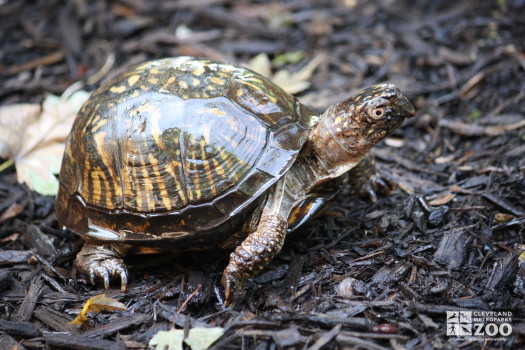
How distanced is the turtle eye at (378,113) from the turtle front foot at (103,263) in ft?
7.39

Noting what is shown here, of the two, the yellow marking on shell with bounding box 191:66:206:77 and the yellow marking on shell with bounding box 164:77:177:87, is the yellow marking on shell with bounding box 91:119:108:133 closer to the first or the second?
the yellow marking on shell with bounding box 164:77:177:87

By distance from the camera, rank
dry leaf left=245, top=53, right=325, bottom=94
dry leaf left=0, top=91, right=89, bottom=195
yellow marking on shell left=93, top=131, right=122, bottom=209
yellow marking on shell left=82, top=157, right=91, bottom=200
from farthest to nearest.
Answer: dry leaf left=245, top=53, right=325, bottom=94 < dry leaf left=0, top=91, right=89, bottom=195 < yellow marking on shell left=82, top=157, right=91, bottom=200 < yellow marking on shell left=93, top=131, right=122, bottom=209

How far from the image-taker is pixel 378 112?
3498mm

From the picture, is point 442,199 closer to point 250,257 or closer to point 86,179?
point 250,257

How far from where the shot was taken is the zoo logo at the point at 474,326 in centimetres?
286

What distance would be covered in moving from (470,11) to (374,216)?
4.11 meters

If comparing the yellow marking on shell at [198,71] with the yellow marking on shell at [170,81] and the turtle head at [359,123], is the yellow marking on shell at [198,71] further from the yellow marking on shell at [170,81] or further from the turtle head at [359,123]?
the turtle head at [359,123]

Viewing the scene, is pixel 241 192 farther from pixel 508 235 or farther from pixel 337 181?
pixel 508 235

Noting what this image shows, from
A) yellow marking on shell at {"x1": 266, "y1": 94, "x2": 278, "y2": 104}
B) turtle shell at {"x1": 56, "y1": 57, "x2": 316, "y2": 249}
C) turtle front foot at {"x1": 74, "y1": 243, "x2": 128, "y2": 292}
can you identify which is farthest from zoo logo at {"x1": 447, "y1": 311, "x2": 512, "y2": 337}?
turtle front foot at {"x1": 74, "y1": 243, "x2": 128, "y2": 292}

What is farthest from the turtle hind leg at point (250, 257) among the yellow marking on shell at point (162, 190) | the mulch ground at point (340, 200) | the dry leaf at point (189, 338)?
the yellow marking on shell at point (162, 190)

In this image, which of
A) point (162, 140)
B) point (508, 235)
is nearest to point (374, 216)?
point (508, 235)

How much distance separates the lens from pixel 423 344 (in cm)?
284

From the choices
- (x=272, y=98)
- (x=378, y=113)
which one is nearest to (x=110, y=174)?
(x=272, y=98)

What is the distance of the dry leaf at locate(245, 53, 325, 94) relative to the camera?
19.3 feet
